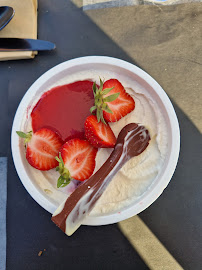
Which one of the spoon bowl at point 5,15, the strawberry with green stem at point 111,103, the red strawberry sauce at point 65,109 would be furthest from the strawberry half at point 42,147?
the spoon bowl at point 5,15

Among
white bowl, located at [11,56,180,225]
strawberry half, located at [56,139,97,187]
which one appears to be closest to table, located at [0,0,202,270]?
white bowl, located at [11,56,180,225]

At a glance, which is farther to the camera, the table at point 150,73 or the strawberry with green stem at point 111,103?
the table at point 150,73

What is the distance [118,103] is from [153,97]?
112mm

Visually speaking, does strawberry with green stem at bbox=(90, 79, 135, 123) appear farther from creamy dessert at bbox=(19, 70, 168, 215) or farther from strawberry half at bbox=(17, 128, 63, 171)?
strawberry half at bbox=(17, 128, 63, 171)

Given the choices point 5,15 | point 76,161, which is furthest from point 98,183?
point 5,15

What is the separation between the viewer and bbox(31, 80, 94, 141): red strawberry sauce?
30.5 inches

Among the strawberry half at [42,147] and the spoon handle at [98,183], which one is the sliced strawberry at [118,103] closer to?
the spoon handle at [98,183]

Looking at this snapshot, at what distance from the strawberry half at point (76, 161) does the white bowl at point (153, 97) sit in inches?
4.1

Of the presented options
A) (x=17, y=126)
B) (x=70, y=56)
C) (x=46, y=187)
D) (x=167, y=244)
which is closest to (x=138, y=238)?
(x=167, y=244)

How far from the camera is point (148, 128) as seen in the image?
77 cm

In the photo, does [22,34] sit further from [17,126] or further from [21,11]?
[17,126]

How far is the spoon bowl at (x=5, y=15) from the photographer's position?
83cm

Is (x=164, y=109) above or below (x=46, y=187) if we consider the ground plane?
above

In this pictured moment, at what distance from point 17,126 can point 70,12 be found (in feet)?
1.38
